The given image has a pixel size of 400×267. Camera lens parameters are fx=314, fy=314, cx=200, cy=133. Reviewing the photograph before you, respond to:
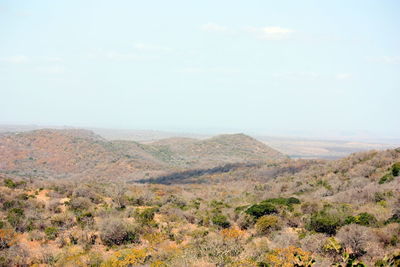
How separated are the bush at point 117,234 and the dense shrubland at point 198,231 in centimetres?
5

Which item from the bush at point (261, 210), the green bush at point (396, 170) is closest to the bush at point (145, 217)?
the bush at point (261, 210)

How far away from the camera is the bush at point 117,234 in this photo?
16.3m

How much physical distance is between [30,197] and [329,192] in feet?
86.9

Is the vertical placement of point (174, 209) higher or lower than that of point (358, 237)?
lower

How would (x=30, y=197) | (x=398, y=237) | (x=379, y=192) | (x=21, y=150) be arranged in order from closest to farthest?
(x=398, y=237)
(x=379, y=192)
(x=30, y=197)
(x=21, y=150)

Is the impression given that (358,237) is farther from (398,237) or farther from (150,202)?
(150,202)

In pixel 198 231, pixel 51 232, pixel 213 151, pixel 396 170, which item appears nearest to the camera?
pixel 51 232

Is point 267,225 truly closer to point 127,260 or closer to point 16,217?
point 127,260

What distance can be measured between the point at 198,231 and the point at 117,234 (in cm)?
449

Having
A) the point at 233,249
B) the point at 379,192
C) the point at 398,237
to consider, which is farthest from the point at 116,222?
the point at 379,192

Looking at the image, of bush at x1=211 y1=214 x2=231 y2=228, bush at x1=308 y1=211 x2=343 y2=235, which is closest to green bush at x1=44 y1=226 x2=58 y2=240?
bush at x1=211 y1=214 x2=231 y2=228

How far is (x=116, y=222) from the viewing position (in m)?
16.8

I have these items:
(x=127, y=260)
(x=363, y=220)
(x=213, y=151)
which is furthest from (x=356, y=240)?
(x=213, y=151)

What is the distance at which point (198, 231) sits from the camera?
17891mm
